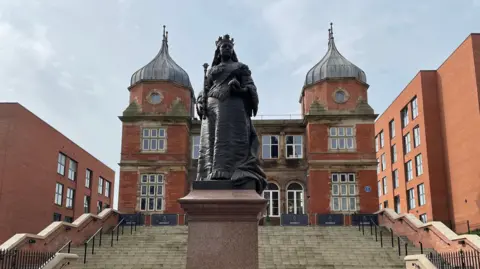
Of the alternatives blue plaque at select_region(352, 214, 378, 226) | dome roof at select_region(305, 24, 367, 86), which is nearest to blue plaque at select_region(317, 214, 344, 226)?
blue plaque at select_region(352, 214, 378, 226)

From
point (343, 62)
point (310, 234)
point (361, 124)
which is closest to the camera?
point (310, 234)

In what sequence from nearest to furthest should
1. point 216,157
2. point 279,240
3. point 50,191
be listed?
1. point 216,157
2. point 279,240
3. point 50,191

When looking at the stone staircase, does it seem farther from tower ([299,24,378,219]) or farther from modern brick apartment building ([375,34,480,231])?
modern brick apartment building ([375,34,480,231])

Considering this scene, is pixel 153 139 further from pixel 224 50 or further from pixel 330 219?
pixel 224 50

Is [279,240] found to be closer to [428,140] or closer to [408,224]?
[408,224]

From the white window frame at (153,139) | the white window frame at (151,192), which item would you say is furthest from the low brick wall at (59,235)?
the white window frame at (153,139)

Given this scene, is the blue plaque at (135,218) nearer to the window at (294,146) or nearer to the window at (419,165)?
the window at (294,146)

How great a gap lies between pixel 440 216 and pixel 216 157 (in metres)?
33.7

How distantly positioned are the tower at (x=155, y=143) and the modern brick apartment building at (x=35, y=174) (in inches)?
267

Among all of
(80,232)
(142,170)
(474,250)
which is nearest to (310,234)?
(474,250)

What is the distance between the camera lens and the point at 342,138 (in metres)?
33.3

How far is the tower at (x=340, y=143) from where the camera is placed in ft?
106

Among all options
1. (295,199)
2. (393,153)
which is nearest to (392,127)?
(393,153)

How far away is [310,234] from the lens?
78.2 feet
